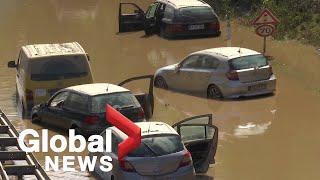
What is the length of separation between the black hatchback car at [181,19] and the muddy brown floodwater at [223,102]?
42 cm

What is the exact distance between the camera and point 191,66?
21453mm

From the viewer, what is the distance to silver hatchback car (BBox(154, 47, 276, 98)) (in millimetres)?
19859

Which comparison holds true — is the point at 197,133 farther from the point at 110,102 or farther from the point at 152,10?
the point at 152,10

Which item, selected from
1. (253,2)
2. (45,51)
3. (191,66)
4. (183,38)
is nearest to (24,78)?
(45,51)

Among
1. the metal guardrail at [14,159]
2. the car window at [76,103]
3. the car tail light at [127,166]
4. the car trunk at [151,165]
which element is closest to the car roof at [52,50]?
the car window at [76,103]

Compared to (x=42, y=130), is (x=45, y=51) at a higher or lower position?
higher

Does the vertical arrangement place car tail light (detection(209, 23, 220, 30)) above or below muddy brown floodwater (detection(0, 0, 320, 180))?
above

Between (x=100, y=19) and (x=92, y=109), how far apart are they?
67.3 feet

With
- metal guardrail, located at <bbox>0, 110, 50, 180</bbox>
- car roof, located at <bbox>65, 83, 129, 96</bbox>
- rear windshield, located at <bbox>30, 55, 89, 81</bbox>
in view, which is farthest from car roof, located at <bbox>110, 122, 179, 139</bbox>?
rear windshield, located at <bbox>30, 55, 89, 81</bbox>

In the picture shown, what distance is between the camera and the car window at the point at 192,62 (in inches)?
835

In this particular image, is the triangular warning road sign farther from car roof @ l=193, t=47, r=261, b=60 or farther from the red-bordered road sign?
car roof @ l=193, t=47, r=261, b=60

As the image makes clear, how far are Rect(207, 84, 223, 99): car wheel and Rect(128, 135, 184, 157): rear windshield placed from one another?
7.70 meters

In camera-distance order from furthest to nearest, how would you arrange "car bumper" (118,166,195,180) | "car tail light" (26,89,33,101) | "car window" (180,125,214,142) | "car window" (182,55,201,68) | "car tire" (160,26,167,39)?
1. "car tire" (160,26,167,39)
2. "car window" (182,55,201,68)
3. "car tail light" (26,89,33,101)
4. "car window" (180,125,214,142)
5. "car bumper" (118,166,195,180)

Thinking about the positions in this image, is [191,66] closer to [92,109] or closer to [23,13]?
[92,109]
